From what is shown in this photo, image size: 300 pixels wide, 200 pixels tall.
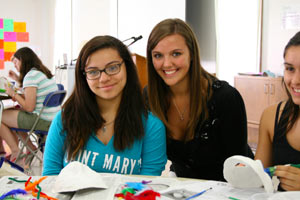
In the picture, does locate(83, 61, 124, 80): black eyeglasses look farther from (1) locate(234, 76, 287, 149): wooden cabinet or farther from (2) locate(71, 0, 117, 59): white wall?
(2) locate(71, 0, 117, 59): white wall

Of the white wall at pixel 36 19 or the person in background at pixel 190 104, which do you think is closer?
the person in background at pixel 190 104

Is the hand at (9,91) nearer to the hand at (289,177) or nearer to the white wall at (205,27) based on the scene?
the white wall at (205,27)

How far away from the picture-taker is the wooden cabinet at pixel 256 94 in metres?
4.07

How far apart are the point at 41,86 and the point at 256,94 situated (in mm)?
2682

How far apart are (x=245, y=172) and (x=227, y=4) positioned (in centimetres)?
433

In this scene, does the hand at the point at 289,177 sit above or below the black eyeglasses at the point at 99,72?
below

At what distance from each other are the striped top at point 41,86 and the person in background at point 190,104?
1787mm

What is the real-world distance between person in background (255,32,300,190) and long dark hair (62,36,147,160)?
0.52 metres

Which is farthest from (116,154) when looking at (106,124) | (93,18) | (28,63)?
(93,18)

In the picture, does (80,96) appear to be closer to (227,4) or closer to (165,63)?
(165,63)

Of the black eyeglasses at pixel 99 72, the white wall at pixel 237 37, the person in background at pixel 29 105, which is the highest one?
the white wall at pixel 237 37

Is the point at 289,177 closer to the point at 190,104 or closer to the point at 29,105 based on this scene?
the point at 190,104

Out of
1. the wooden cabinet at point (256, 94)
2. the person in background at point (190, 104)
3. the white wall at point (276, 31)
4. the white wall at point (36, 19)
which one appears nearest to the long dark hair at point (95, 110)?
the person in background at point (190, 104)

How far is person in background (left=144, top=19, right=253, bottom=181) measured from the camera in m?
1.50
